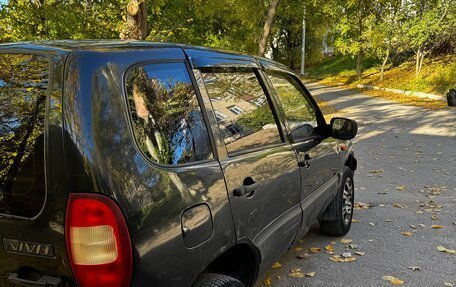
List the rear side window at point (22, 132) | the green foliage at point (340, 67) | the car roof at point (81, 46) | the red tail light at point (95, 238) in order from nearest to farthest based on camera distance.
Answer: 1. the red tail light at point (95, 238)
2. the rear side window at point (22, 132)
3. the car roof at point (81, 46)
4. the green foliage at point (340, 67)

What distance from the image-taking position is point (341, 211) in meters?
4.38

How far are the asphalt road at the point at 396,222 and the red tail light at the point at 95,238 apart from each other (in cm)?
216

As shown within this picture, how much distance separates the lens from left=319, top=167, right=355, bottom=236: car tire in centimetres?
431

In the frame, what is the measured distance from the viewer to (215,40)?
54.5ft

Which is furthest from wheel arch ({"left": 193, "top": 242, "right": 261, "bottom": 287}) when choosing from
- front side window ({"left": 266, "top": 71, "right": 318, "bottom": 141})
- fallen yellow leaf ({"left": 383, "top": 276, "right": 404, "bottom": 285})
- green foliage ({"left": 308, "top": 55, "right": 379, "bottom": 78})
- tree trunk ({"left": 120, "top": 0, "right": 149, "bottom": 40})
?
green foliage ({"left": 308, "top": 55, "right": 379, "bottom": 78})

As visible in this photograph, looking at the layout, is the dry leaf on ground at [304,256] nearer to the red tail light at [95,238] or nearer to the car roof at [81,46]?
the car roof at [81,46]

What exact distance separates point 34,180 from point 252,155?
126cm

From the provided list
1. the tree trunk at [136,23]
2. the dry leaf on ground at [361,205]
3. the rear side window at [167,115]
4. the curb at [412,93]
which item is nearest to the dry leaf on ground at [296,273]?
the rear side window at [167,115]

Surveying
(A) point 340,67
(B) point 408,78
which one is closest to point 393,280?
(B) point 408,78

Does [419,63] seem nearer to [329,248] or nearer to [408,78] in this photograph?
[408,78]

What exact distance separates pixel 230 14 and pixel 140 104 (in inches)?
640

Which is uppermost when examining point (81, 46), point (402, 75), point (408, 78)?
point (81, 46)

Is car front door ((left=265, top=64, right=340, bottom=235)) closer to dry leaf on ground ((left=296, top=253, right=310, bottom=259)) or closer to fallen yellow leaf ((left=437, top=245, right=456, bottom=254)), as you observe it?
dry leaf on ground ((left=296, top=253, right=310, bottom=259))

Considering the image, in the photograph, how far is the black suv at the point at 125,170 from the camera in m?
1.63
